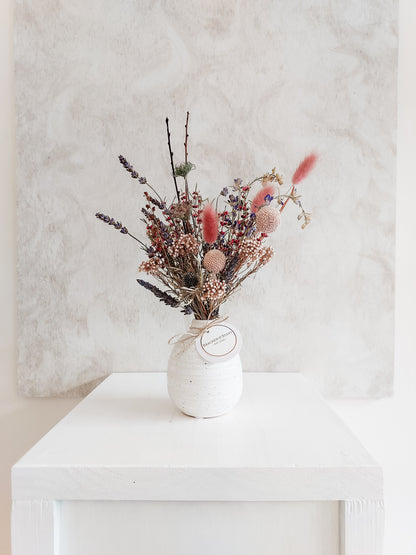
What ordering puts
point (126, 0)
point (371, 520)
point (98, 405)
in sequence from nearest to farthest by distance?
point (371, 520)
point (98, 405)
point (126, 0)

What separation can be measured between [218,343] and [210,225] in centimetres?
21

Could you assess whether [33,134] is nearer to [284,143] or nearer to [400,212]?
[284,143]

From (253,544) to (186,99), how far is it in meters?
0.94

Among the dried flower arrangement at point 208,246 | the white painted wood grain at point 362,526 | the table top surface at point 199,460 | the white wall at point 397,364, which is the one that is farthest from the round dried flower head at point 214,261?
the white wall at point 397,364

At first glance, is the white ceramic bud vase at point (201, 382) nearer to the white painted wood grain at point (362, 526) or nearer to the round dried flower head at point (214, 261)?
the round dried flower head at point (214, 261)

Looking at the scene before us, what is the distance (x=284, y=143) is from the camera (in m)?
1.13

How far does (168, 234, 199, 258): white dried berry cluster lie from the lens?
0.80 metres

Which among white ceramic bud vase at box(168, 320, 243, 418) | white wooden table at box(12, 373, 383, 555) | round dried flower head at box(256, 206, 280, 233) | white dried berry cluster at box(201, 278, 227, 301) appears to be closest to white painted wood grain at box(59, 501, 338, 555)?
white wooden table at box(12, 373, 383, 555)

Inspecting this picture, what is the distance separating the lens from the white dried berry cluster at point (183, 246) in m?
0.80

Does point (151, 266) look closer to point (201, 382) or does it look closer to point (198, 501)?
point (201, 382)

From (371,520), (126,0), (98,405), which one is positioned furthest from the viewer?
(126,0)

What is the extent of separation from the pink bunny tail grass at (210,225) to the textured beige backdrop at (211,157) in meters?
0.38

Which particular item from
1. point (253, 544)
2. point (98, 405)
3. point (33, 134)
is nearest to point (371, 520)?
point (253, 544)

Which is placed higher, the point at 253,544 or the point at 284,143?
the point at 284,143
